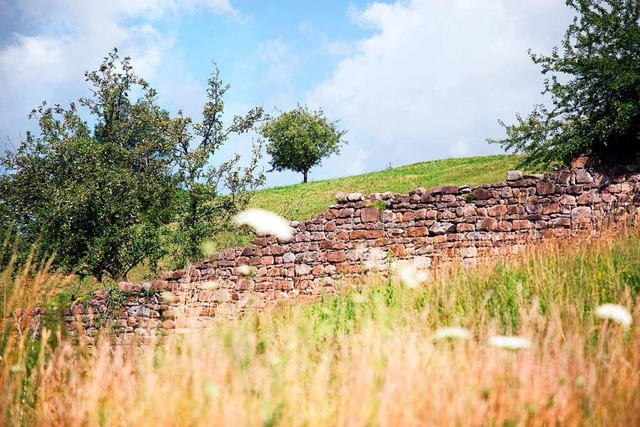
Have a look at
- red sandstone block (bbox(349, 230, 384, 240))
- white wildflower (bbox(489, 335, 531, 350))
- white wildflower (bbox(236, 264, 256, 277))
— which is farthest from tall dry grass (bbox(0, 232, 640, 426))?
red sandstone block (bbox(349, 230, 384, 240))

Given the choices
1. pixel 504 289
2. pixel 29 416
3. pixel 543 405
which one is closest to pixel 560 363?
pixel 543 405

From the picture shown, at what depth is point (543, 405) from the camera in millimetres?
2502

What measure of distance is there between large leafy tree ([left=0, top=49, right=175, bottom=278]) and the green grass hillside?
10.0 meters

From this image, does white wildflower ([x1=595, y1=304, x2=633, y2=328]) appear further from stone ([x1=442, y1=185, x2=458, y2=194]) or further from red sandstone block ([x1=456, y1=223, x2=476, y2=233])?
stone ([x1=442, y1=185, x2=458, y2=194])

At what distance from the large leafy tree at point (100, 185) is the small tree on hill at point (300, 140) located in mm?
28759

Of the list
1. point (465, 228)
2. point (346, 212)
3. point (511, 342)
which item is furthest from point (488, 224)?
point (511, 342)

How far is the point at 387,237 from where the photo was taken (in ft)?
35.0

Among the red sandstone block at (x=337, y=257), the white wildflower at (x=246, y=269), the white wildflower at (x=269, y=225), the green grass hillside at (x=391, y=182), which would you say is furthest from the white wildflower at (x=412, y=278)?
the green grass hillside at (x=391, y=182)

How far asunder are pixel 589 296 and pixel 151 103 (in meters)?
12.0

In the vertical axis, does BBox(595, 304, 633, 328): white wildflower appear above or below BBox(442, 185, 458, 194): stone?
below

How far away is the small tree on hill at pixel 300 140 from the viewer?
42.8 m

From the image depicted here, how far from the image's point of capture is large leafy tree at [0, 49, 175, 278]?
12.1 m

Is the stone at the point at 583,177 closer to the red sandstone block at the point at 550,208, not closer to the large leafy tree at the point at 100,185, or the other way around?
the red sandstone block at the point at 550,208

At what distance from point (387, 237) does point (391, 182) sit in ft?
60.2
